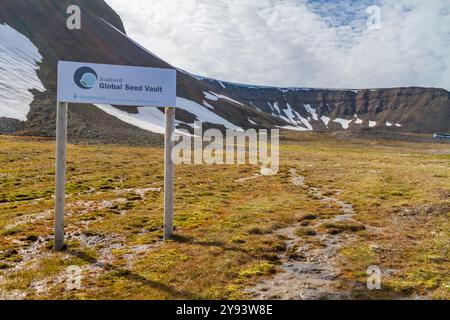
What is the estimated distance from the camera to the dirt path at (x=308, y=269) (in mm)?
12023

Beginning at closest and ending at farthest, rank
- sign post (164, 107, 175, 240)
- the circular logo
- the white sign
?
1. the white sign
2. the circular logo
3. sign post (164, 107, 175, 240)

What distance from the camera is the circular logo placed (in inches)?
650

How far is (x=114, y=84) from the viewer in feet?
55.6

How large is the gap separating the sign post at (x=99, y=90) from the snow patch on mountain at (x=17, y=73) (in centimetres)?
8764

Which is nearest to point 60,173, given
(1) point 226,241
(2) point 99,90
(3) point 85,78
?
(2) point 99,90

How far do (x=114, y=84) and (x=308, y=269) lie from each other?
1207 centimetres

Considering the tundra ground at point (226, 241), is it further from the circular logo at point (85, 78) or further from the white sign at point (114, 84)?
the circular logo at point (85, 78)

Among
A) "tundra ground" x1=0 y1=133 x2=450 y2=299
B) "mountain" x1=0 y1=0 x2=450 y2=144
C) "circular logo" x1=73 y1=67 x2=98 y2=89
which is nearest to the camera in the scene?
"tundra ground" x1=0 y1=133 x2=450 y2=299

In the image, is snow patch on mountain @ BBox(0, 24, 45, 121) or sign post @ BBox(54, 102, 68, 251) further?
snow patch on mountain @ BBox(0, 24, 45, 121)

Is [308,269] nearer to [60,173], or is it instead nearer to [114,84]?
[60,173]

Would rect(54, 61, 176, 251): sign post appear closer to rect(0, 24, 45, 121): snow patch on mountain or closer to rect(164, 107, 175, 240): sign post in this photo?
rect(164, 107, 175, 240): sign post

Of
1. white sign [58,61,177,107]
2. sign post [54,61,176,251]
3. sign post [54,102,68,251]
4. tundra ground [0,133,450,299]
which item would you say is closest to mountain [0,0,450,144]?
tundra ground [0,133,450,299]
